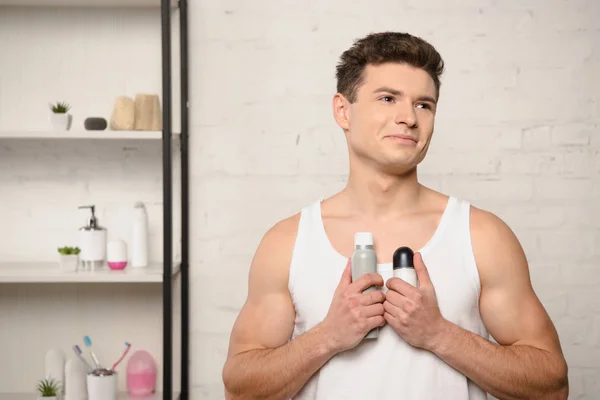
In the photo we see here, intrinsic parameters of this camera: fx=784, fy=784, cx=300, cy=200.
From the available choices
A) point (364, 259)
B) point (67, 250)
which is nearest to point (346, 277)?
point (364, 259)

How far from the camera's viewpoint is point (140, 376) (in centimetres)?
253

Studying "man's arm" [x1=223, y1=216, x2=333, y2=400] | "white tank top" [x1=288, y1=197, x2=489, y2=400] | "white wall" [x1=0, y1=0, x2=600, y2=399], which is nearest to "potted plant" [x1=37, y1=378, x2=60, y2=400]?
"white wall" [x1=0, y1=0, x2=600, y2=399]

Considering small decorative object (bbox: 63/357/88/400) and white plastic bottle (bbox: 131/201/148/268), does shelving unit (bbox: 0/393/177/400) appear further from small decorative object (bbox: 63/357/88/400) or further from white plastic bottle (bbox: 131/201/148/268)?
white plastic bottle (bbox: 131/201/148/268)

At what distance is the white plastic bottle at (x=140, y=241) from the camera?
2471 millimetres

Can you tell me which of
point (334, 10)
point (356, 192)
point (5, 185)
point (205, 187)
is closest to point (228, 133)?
point (205, 187)

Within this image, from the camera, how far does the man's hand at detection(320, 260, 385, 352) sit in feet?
4.83

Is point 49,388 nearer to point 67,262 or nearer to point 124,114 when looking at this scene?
point 67,262

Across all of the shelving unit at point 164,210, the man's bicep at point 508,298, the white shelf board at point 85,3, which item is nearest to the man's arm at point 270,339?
the man's bicep at point 508,298

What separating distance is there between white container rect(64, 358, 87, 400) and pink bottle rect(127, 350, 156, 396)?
16 centimetres

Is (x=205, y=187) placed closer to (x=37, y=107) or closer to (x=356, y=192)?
(x=37, y=107)

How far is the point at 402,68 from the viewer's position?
5.26 feet

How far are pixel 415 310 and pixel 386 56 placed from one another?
0.53 m

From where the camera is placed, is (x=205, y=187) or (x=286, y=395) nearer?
(x=286, y=395)

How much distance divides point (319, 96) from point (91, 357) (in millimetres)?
1160
